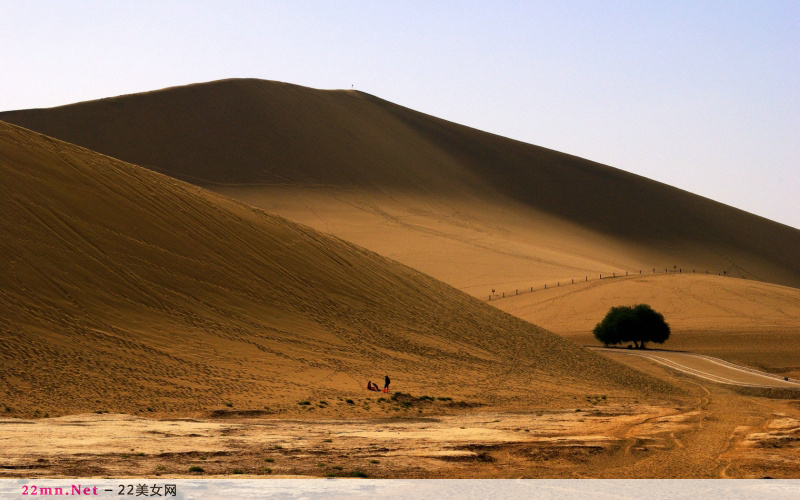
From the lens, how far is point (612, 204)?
110125mm

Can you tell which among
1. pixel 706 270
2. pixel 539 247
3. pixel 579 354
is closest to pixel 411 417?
pixel 579 354

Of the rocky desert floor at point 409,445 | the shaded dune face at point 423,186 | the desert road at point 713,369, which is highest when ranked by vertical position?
the shaded dune face at point 423,186

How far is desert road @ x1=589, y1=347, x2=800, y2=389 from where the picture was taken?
3519cm

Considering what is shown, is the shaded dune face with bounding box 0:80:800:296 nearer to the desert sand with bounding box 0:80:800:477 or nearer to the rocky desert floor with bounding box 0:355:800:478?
the desert sand with bounding box 0:80:800:477

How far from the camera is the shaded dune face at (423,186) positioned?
80062mm

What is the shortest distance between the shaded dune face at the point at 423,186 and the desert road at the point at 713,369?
73.8 ft

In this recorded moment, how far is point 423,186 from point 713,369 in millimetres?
61305

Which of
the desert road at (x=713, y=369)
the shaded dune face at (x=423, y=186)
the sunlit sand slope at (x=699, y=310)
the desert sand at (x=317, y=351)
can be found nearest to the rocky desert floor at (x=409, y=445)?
the desert sand at (x=317, y=351)

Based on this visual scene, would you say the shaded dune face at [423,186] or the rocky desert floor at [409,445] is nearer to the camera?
the rocky desert floor at [409,445]

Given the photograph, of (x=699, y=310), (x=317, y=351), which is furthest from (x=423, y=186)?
(x=317, y=351)

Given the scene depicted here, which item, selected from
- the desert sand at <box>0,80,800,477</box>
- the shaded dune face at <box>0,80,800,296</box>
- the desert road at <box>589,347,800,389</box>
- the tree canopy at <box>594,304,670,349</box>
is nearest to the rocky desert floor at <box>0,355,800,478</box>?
the desert sand at <box>0,80,800,477</box>

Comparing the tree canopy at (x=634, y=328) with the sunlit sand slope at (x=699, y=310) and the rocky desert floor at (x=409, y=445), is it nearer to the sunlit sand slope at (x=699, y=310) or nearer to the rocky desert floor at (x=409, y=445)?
the sunlit sand slope at (x=699, y=310)

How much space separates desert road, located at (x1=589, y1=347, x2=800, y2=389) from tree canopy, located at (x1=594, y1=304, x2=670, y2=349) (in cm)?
217

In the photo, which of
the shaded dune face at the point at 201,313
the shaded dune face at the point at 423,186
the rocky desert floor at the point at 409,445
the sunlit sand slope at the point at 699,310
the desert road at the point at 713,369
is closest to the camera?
the rocky desert floor at the point at 409,445
